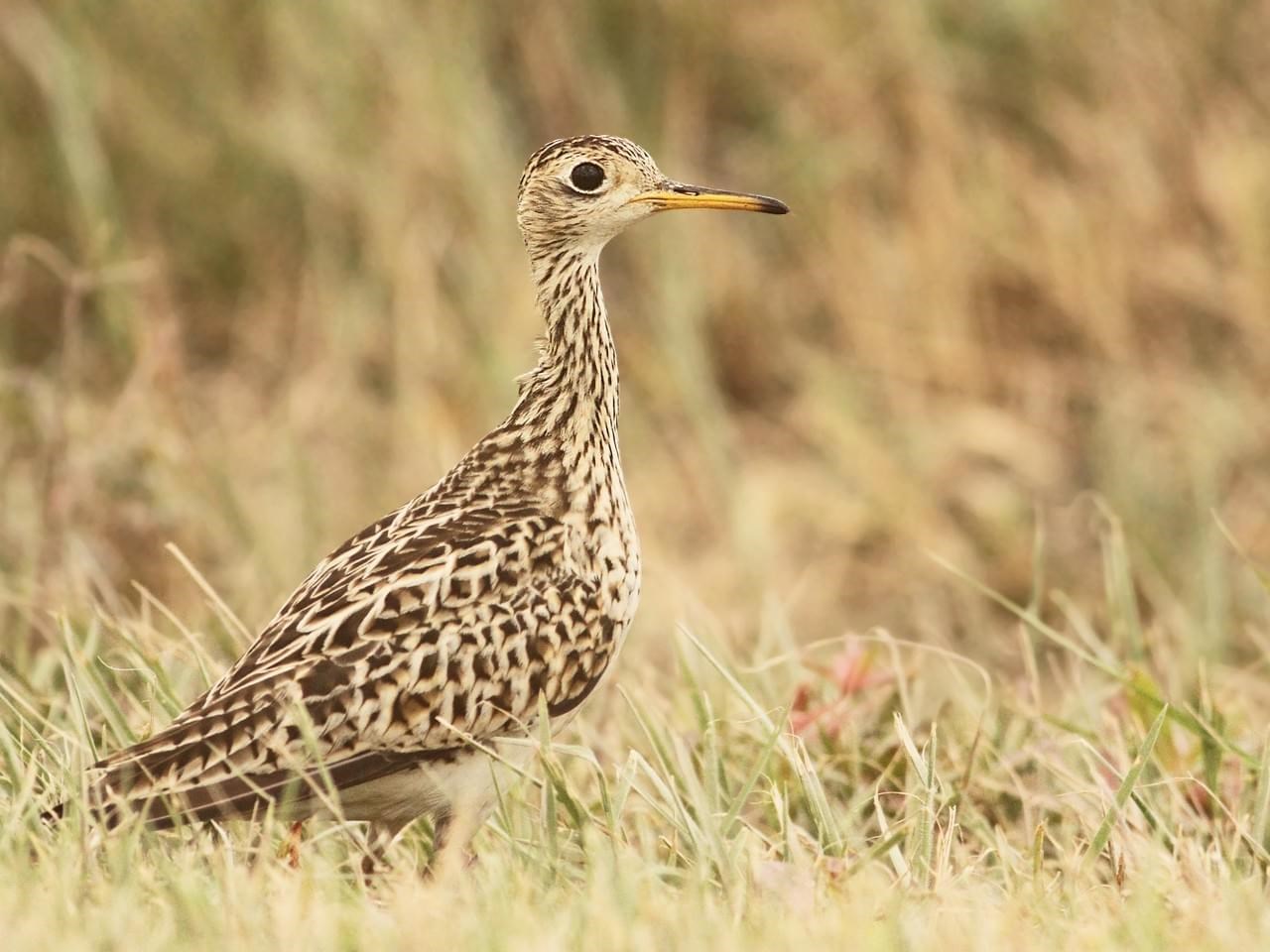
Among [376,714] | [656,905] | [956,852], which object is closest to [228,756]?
[376,714]

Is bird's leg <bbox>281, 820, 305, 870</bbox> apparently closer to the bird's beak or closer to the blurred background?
the bird's beak

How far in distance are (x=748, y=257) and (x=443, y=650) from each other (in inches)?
239

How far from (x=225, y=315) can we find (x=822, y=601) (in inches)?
133

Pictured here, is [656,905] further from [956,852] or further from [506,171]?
[506,171]

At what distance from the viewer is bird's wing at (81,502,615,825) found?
15.6 feet

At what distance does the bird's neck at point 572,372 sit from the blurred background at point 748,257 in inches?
147

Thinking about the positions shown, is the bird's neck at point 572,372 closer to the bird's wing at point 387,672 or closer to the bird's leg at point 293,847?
the bird's wing at point 387,672

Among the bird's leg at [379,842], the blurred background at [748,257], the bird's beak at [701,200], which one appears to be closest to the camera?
the bird's leg at [379,842]

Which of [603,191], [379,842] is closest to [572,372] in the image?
[603,191]

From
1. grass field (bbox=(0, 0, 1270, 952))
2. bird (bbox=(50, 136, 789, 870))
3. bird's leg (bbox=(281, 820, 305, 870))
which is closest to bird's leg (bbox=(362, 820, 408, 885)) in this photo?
bird (bbox=(50, 136, 789, 870))

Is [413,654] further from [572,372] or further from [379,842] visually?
[572,372]

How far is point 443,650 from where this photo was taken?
5.01 m

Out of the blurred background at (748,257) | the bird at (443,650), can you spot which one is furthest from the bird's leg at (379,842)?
the blurred background at (748,257)

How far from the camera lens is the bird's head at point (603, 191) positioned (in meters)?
5.75
